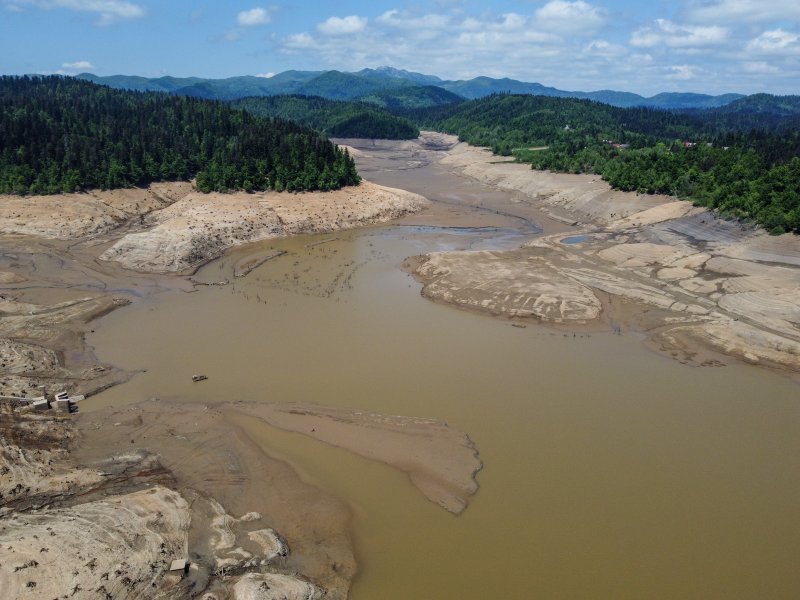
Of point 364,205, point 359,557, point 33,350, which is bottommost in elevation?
point 359,557

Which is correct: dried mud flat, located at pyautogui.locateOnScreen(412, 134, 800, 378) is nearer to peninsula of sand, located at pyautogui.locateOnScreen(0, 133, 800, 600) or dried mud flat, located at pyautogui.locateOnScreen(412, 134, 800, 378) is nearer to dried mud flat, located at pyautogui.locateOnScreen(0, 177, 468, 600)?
peninsula of sand, located at pyautogui.locateOnScreen(0, 133, 800, 600)

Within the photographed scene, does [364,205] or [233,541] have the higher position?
[364,205]

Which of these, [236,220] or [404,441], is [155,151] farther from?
[404,441]

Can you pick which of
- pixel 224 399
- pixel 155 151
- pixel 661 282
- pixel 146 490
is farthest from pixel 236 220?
pixel 146 490

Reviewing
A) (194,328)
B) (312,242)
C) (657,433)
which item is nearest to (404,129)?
(312,242)

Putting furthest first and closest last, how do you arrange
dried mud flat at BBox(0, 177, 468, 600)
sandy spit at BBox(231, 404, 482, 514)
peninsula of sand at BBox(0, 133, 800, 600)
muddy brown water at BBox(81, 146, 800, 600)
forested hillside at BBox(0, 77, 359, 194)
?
forested hillside at BBox(0, 77, 359, 194), sandy spit at BBox(231, 404, 482, 514), muddy brown water at BBox(81, 146, 800, 600), peninsula of sand at BBox(0, 133, 800, 600), dried mud flat at BBox(0, 177, 468, 600)

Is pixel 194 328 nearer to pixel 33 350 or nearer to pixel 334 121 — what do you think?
pixel 33 350

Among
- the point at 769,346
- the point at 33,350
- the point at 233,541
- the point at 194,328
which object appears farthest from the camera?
the point at 194,328

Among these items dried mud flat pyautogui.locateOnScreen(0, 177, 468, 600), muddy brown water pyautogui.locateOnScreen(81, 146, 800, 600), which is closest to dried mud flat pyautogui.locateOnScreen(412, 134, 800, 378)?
muddy brown water pyautogui.locateOnScreen(81, 146, 800, 600)
